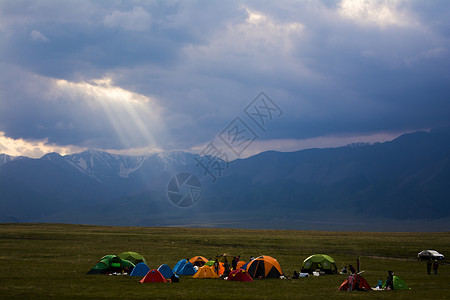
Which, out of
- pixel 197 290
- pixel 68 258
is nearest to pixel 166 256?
pixel 68 258

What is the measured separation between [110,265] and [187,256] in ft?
63.9

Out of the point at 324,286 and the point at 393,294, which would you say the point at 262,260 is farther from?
the point at 393,294

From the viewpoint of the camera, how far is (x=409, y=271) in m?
52.1

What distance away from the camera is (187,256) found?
6203cm

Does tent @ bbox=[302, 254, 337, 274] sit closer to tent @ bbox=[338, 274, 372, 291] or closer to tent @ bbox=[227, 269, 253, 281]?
tent @ bbox=[227, 269, 253, 281]

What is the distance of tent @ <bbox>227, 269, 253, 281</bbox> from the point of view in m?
40.4

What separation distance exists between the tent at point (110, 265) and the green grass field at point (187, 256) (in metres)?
1.42

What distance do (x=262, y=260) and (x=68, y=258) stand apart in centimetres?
2788

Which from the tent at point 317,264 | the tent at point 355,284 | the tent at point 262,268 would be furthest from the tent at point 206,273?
the tent at point 355,284

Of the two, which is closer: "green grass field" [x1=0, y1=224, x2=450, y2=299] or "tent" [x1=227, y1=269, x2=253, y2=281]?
"green grass field" [x1=0, y1=224, x2=450, y2=299]

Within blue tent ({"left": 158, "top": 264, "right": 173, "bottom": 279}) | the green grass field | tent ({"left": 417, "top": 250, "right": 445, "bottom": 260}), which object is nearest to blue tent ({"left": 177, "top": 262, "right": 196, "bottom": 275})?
blue tent ({"left": 158, "top": 264, "right": 173, "bottom": 279})

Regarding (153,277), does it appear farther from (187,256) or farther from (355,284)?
(187,256)

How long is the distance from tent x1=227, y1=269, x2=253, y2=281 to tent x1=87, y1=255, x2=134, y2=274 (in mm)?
10728

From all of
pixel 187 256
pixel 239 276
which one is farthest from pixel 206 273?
pixel 187 256
